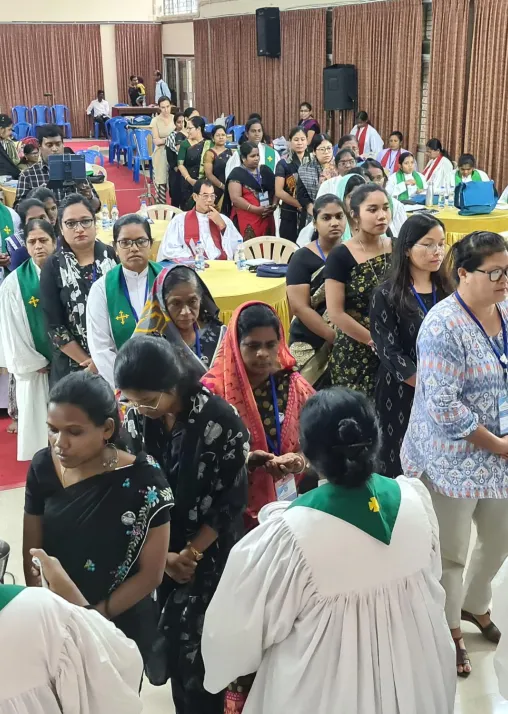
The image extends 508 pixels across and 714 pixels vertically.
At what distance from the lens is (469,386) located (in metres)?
2.19

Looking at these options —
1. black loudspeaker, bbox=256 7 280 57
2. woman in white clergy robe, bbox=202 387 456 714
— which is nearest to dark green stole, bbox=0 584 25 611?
woman in white clergy robe, bbox=202 387 456 714

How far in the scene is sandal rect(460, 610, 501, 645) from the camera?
256 centimetres

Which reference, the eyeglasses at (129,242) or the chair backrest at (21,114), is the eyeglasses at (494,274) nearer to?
the eyeglasses at (129,242)

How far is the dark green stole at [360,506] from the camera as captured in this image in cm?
147

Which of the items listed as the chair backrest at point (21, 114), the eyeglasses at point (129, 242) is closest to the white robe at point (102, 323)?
the eyeglasses at point (129, 242)

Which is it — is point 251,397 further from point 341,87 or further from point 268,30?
point 268,30

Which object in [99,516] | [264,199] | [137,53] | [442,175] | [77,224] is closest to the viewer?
[99,516]

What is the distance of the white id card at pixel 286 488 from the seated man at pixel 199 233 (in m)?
3.06

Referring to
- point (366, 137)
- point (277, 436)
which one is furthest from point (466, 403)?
point (366, 137)

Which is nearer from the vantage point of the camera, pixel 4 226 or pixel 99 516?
pixel 99 516

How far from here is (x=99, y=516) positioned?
1672 millimetres

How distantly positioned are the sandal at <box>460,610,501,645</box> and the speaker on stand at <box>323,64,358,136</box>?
10256 mm

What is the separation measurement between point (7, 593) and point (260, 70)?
14676mm

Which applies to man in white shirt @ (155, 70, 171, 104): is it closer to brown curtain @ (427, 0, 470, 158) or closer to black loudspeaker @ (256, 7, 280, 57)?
black loudspeaker @ (256, 7, 280, 57)
